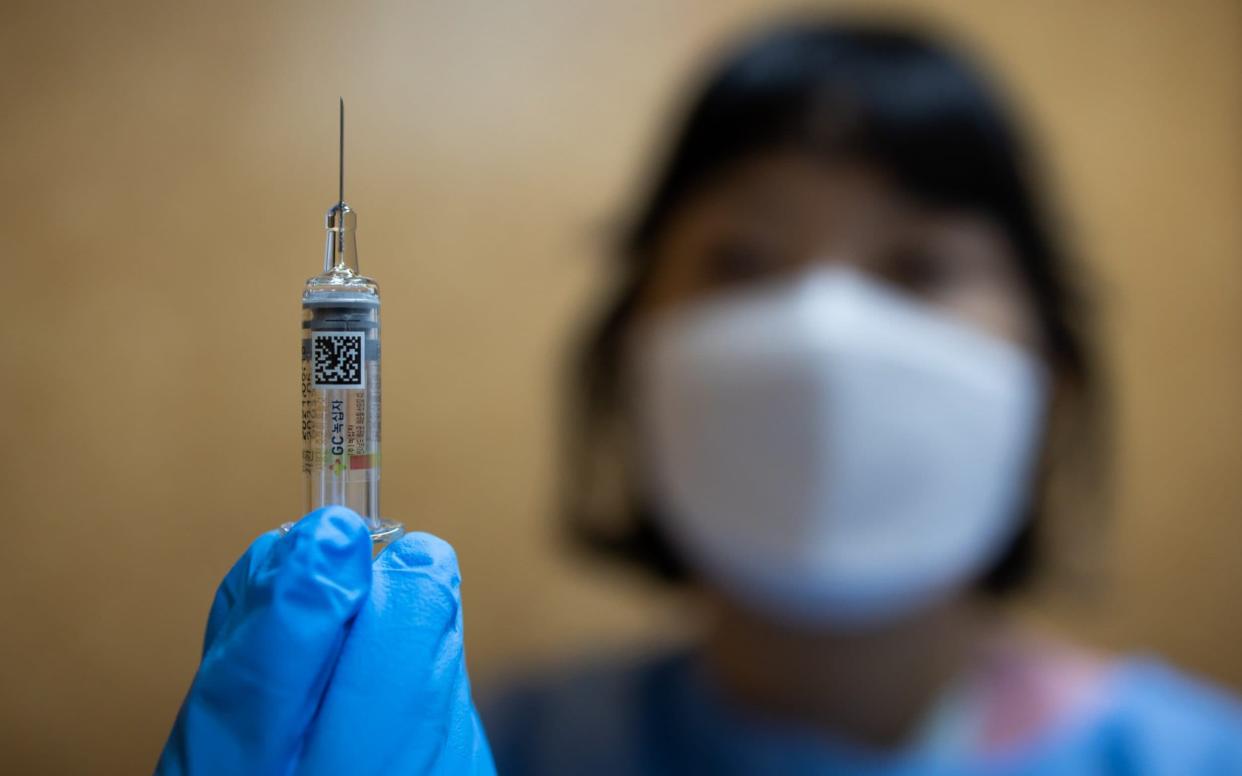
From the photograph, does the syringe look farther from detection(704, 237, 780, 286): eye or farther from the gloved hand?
detection(704, 237, 780, 286): eye

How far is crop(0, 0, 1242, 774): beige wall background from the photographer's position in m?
1.19

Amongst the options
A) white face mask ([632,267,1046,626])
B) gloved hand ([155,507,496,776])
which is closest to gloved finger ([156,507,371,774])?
gloved hand ([155,507,496,776])

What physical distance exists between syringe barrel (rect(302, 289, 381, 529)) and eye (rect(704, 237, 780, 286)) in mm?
498

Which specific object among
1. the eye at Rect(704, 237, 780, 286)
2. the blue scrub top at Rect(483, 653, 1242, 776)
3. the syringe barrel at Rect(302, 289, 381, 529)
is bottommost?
the blue scrub top at Rect(483, 653, 1242, 776)

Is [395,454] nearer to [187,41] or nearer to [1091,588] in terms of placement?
[187,41]

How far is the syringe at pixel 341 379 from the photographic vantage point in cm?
60

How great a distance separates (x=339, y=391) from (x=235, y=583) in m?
0.18

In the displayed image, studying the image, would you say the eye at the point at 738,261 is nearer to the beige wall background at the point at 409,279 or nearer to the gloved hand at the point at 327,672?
the beige wall background at the point at 409,279

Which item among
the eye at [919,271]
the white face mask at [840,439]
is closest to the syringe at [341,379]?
the white face mask at [840,439]

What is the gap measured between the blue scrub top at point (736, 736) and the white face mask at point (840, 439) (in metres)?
0.20

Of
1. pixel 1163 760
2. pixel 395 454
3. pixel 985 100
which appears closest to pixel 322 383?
pixel 395 454

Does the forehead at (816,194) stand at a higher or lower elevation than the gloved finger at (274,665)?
higher

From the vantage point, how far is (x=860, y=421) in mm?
907

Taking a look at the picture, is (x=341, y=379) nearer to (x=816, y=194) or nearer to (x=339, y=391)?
(x=339, y=391)
